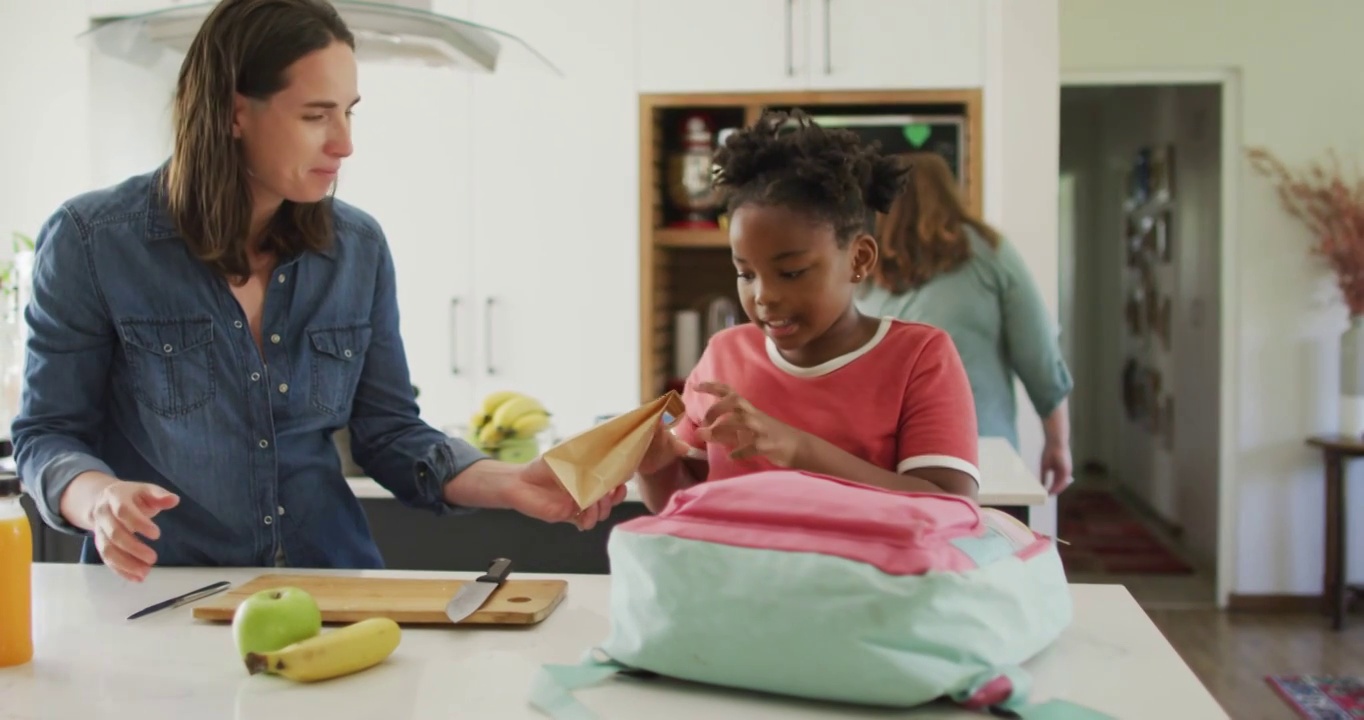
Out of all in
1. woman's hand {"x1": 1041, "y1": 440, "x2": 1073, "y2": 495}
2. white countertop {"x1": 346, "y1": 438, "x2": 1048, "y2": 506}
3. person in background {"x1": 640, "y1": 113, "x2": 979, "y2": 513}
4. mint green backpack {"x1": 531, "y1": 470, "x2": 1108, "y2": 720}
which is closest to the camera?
mint green backpack {"x1": 531, "y1": 470, "x2": 1108, "y2": 720}

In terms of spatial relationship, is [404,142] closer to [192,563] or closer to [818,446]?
[192,563]

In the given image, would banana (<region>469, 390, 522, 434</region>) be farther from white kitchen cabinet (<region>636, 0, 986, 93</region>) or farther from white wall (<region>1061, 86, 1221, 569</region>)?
white wall (<region>1061, 86, 1221, 569</region>)

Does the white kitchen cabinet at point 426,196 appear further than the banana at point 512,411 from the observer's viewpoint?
Yes

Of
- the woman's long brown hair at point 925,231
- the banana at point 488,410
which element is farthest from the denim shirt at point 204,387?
the woman's long brown hair at point 925,231

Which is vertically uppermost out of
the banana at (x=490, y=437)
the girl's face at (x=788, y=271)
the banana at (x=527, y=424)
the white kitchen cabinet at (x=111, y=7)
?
the white kitchen cabinet at (x=111, y=7)

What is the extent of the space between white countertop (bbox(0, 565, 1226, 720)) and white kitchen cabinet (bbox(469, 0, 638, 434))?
7.84ft

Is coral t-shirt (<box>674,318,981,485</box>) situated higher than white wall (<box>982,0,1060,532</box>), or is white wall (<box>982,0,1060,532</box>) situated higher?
white wall (<box>982,0,1060,532</box>)

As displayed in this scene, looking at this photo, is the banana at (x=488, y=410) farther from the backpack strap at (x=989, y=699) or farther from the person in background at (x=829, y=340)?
the backpack strap at (x=989, y=699)

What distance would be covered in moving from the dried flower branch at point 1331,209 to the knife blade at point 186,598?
163 inches

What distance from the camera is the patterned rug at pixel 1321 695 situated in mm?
3588

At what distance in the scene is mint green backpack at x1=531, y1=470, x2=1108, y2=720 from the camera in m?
0.99

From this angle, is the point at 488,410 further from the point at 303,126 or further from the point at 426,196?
the point at 426,196

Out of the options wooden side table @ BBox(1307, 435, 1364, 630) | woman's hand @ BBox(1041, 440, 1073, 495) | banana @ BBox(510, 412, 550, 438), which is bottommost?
wooden side table @ BBox(1307, 435, 1364, 630)

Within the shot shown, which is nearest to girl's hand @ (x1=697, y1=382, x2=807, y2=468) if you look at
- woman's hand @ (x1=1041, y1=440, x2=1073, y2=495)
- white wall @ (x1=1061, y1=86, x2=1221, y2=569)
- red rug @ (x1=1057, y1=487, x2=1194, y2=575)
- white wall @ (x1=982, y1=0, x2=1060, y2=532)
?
woman's hand @ (x1=1041, y1=440, x2=1073, y2=495)
